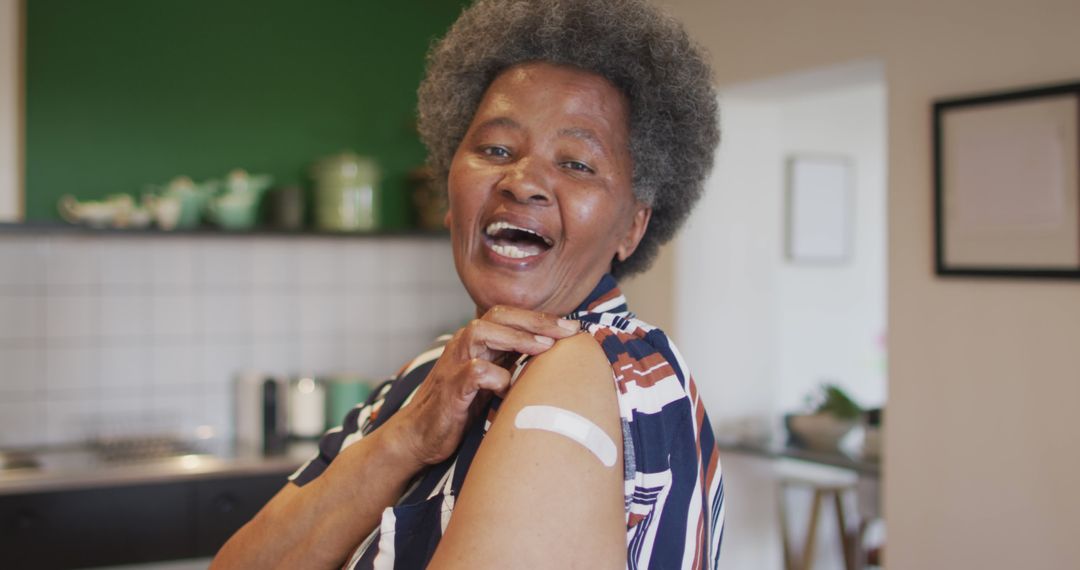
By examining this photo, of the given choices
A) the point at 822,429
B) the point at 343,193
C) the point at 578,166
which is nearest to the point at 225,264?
the point at 343,193

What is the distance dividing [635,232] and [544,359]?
0.39 metres

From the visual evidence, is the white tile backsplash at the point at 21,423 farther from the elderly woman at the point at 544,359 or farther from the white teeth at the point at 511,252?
the white teeth at the point at 511,252

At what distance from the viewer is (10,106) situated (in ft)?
11.3

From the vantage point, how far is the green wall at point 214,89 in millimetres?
3598

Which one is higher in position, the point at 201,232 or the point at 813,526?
the point at 201,232

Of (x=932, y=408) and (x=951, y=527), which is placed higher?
(x=932, y=408)

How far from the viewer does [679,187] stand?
4.13 ft

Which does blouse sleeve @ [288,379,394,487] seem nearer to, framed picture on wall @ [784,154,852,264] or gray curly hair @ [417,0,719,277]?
gray curly hair @ [417,0,719,277]

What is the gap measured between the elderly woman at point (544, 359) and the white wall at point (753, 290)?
84.2 inches

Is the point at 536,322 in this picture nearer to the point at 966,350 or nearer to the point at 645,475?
the point at 645,475

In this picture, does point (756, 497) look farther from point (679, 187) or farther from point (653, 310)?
point (679, 187)

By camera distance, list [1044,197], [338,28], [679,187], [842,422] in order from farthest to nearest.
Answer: [338,28] → [842,422] → [1044,197] → [679,187]

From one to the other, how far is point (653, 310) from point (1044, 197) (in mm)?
1506

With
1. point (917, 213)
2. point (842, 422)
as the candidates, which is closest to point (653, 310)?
point (842, 422)
